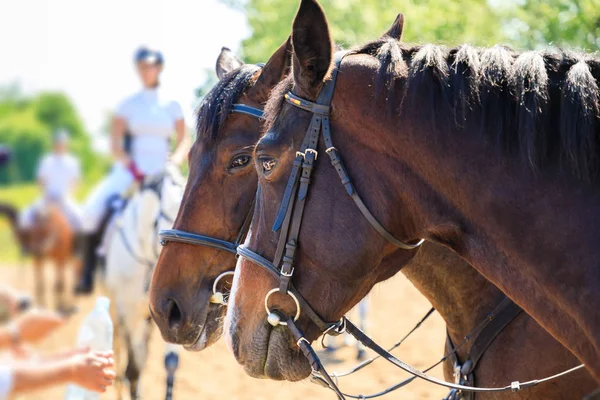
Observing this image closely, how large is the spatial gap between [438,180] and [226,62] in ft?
8.07

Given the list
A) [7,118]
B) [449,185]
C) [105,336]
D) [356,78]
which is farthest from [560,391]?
[7,118]

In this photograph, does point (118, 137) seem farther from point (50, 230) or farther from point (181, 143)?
point (50, 230)

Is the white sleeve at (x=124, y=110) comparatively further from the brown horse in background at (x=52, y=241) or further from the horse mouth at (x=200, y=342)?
the horse mouth at (x=200, y=342)

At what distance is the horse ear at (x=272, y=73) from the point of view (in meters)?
3.71

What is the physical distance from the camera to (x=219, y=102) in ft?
12.4

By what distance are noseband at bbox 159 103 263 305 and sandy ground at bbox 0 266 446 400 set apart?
257 centimetres

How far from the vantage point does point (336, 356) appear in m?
9.45

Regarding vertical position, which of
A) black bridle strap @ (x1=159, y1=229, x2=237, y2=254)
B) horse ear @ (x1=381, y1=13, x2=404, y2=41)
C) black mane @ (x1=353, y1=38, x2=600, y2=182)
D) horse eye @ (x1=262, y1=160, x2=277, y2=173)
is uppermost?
horse ear @ (x1=381, y1=13, x2=404, y2=41)

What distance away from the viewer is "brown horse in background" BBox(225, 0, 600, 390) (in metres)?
2.15

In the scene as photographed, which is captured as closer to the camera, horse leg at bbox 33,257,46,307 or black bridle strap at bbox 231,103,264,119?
black bridle strap at bbox 231,103,264,119

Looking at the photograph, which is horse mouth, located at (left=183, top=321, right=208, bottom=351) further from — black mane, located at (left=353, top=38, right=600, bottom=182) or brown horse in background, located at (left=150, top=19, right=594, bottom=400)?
black mane, located at (left=353, top=38, right=600, bottom=182)

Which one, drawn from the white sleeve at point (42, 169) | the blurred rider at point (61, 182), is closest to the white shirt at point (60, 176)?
the blurred rider at point (61, 182)

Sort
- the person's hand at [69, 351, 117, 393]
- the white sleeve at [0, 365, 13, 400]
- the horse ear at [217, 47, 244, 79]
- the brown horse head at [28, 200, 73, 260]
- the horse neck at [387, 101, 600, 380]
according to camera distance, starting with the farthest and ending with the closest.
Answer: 1. the brown horse head at [28, 200, 73, 260]
2. the horse ear at [217, 47, 244, 79]
3. the person's hand at [69, 351, 117, 393]
4. the horse neck at [387, 101, 600, 380]
5. the white sleeve at [0, 365, 13, 400]

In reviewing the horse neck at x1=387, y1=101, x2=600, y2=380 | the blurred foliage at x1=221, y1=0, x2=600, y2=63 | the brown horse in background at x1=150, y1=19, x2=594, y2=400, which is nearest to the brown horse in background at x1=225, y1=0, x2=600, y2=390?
the horse neck at x1=387, y1=101, x2=600, y2=380
